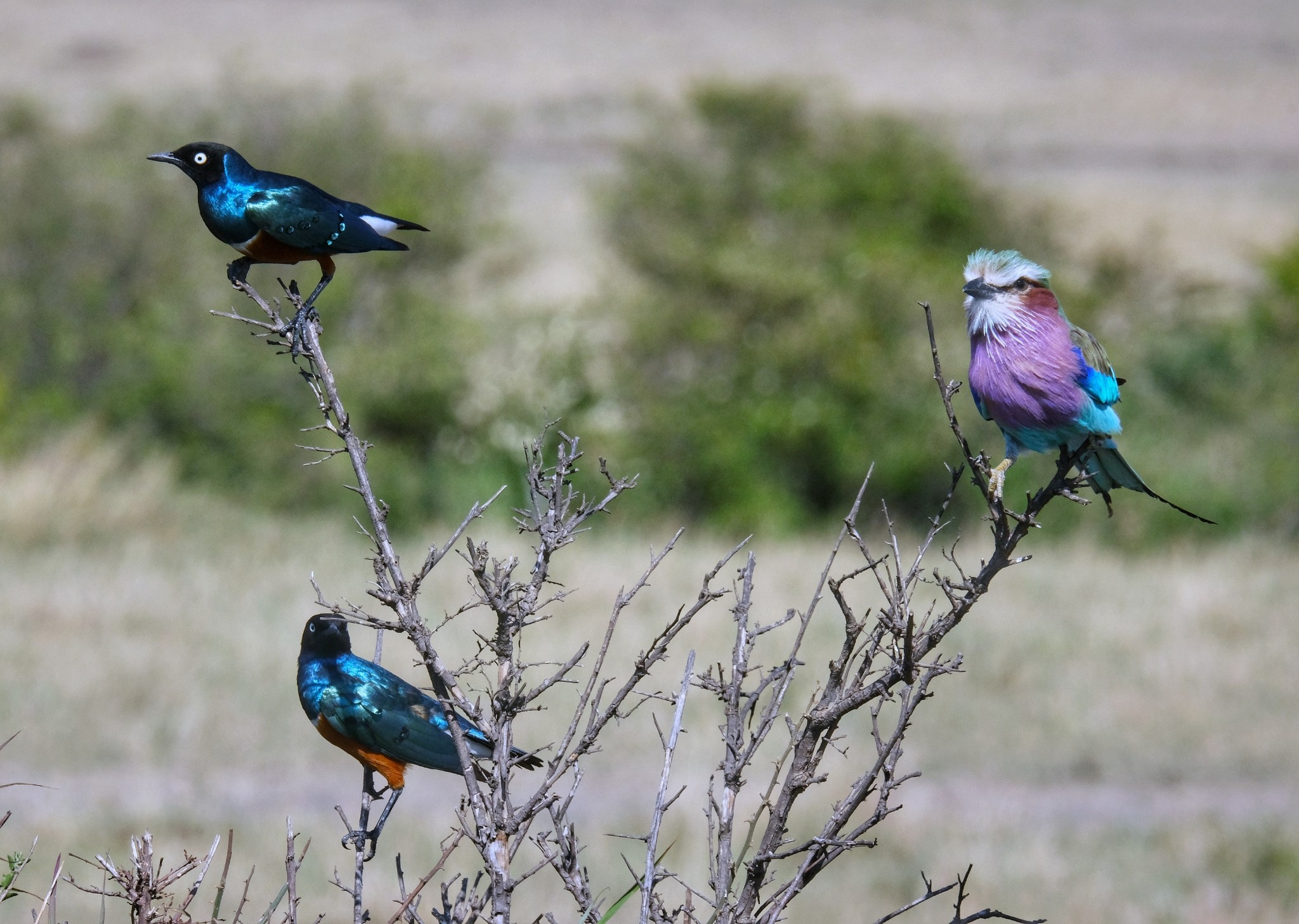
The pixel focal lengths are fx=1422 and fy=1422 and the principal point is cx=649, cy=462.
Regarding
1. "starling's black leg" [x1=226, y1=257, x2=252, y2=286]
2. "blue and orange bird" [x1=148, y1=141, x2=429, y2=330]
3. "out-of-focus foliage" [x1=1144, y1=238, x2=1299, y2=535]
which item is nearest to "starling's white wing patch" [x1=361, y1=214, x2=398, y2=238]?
"blue and orange bird" [x1=148, y1=141, x2=429, y2=330]

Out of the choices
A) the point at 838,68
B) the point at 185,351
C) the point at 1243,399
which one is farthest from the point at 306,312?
the point at 838,68

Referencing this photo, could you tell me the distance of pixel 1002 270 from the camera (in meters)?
2.94

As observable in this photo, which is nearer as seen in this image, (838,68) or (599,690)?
(599,690)

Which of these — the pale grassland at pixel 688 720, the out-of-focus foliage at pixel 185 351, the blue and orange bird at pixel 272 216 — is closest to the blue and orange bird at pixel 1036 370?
the blue and orange bird at pixel 272 216

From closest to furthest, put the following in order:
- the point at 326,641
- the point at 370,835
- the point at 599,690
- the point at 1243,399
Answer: the point at 599,690, the point at 370,835, the point at 326,641, the point at 1243,399

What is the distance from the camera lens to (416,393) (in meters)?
19.5

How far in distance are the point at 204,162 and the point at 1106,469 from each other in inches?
77.1

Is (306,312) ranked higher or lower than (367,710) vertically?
higher

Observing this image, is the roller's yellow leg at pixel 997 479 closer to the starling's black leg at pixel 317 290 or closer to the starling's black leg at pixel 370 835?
the starling's black leg at pixel 370 835

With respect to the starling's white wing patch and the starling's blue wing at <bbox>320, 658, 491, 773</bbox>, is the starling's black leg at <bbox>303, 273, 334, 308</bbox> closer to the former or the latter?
the starling's white wing patch

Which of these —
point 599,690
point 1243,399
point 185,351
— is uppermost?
point 1243,399

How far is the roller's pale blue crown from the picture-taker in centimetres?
293

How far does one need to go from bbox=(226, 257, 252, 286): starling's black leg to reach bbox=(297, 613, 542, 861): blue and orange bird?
2.44 feet

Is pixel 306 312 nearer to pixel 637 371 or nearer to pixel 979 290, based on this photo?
pixel 979 290
